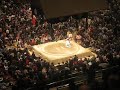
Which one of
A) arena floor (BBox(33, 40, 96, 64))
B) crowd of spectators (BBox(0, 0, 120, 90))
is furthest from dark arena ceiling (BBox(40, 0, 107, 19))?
arena floor (BBox(33, 40, 96, 64))

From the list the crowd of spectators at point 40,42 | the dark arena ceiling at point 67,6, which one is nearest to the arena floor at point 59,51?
the crowd of spectators at point 40,42

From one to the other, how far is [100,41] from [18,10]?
21.1ft

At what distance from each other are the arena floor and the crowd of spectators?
0.59 metres

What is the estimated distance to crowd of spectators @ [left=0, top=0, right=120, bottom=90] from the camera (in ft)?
52.3

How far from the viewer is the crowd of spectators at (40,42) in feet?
52.3

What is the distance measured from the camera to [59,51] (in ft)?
65.8

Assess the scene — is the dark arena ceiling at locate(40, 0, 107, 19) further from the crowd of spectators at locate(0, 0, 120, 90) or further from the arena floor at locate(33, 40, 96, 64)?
the arena floor at locate(33, 40, 96, 64)

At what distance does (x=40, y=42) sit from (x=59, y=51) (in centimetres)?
185

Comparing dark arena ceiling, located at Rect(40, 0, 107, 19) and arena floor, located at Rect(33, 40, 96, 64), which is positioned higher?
dark arena ceiling, located at Rect(40, 0, 107, 19)

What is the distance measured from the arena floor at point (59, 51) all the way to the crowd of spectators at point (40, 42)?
1.95ft

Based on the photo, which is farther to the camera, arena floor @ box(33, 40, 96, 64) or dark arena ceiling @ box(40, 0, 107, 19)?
dark arena ceiling @ box(40, 0, 107, 19)

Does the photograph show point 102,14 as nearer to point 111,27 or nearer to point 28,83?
point 111,27

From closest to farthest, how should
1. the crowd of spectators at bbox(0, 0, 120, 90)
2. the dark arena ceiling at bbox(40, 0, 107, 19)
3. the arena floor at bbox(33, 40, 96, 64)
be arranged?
the crowd of spectators at bbox(0, 0, 120, 90) < the arena floor at bbox(33, 40, 96, 64) < the dark arena ceiling at bbox(40, 0, 107, 19)

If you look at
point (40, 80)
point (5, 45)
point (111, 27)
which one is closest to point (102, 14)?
point (111, 27)
